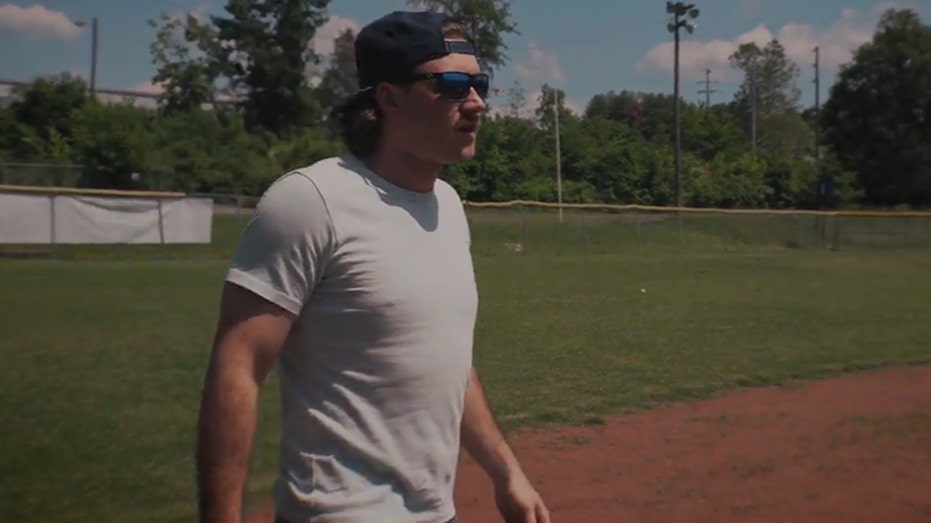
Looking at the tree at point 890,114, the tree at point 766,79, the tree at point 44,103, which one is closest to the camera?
the tree at point 44,103

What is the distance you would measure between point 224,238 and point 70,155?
10375 mm

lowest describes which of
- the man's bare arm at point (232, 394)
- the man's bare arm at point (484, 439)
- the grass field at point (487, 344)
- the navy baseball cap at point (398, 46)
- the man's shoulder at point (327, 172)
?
the grass field at point (487, 344)

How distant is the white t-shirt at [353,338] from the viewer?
2.29m

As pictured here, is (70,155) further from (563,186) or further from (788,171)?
(788,171)

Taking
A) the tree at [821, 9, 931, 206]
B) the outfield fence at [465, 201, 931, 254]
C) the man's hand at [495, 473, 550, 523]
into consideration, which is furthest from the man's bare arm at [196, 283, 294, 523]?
the tree at [821, 9, 931, 206]

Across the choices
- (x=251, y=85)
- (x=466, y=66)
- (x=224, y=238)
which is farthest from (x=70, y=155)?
(x=466, y=66)

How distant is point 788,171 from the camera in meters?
57.0

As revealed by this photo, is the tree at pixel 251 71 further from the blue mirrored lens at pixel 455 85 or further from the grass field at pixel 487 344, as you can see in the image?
the blue mirrored lens at pixel 455 85

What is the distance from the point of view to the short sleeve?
227cm

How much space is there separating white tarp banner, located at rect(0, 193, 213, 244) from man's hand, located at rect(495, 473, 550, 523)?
82.9ft

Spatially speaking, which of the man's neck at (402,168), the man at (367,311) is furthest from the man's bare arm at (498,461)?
the man's neck at (402,168)

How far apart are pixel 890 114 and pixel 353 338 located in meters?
61.3

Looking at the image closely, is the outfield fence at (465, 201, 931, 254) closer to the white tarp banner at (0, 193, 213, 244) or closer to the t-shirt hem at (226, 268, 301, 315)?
the white tarp banner at (0, 193, 213, 244)

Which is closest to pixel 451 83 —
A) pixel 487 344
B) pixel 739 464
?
pixel 739 464
